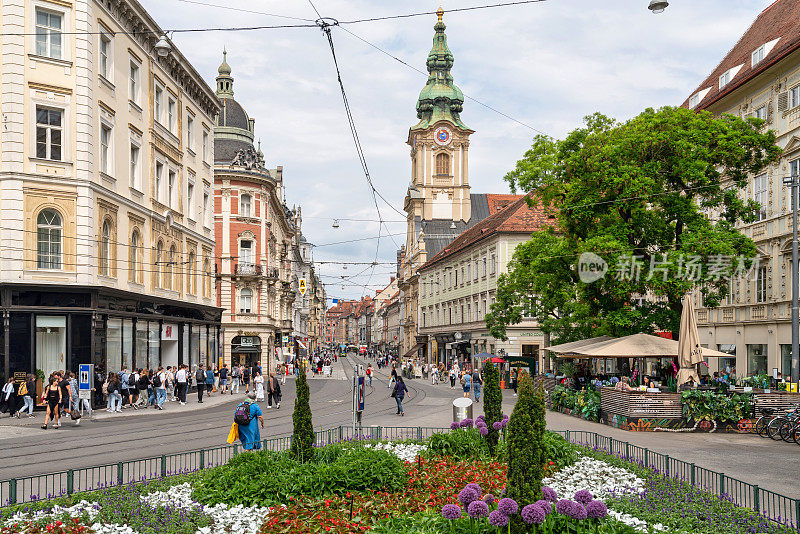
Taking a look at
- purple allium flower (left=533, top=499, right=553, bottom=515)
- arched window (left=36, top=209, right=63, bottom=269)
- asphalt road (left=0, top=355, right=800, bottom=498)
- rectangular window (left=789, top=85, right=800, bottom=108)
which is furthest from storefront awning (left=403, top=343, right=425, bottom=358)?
purple allium flower (left=533, top=499, right=553, bottom=515)

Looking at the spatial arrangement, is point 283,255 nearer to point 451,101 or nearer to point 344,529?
point 451,101

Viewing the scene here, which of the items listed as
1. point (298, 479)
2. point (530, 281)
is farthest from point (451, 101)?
point (298, 479)

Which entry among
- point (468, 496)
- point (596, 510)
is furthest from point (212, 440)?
point (596, 510)

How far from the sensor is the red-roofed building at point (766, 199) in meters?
33.8

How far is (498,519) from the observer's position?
802 centimetres

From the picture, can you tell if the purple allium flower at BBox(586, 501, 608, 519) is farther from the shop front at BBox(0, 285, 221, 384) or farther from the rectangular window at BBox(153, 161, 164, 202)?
the rectangular window at BBox(153, 161, 164, 202)

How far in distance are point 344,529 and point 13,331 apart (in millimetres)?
21526

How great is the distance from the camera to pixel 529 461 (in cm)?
860

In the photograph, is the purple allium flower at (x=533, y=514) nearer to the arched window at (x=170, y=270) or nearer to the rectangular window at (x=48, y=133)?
the rectangular window at (x=48, y=133)

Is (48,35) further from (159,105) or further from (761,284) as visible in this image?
(761,284)

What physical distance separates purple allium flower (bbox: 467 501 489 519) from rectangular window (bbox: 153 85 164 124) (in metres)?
32.9

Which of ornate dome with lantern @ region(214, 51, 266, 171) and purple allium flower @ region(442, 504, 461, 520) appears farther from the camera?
ornate dome with lantern @ region(214, 51, 266, 171)

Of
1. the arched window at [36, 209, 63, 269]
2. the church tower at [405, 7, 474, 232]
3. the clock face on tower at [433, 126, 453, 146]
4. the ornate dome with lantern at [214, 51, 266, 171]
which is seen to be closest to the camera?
the arched window at [36, 209, 63, 269]

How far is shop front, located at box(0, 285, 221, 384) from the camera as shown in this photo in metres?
27.0
